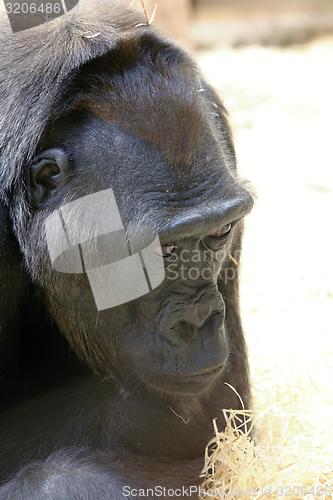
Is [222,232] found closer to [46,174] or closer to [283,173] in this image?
[46,174]

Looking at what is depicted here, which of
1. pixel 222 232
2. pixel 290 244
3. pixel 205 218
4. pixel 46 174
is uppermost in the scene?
pixel 46 174

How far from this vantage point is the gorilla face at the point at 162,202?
3.05 m

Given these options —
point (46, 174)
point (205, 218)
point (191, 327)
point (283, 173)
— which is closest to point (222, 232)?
point (205, 218)

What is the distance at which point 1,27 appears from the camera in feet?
11.1

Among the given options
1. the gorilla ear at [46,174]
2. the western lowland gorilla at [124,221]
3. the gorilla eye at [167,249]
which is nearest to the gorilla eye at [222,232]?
the western lowland gorilla at [124,221]

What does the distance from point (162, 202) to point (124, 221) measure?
0.49 feet

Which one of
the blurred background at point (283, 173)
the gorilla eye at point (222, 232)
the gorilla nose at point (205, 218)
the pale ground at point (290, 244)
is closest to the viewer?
the gorilla nose at point (205, 218)

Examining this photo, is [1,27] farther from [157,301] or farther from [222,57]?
[222,57]

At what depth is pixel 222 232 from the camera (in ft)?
10.7

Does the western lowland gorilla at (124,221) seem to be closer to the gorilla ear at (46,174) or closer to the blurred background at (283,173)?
the gorilla ear at (46,174)

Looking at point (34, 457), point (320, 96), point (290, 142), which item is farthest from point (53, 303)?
point (320, 96)

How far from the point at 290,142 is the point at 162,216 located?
588 cm

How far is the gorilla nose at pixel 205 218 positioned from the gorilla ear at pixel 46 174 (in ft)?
1.39

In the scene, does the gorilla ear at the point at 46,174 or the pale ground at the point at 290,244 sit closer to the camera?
the gorilla ear at the point at 46,174
